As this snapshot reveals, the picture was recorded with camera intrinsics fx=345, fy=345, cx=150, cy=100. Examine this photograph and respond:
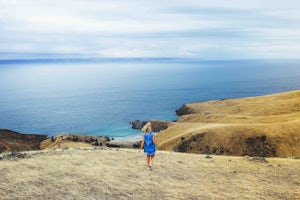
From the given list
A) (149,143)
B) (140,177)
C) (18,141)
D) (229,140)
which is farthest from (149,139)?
(18,141)

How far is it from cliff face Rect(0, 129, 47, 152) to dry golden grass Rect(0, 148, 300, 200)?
189 ft

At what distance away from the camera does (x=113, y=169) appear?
23.4 m

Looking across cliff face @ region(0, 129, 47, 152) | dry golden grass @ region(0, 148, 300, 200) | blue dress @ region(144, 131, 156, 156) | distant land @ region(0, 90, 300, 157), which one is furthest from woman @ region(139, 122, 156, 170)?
cliff face @ region(0, 129, 47, 152)

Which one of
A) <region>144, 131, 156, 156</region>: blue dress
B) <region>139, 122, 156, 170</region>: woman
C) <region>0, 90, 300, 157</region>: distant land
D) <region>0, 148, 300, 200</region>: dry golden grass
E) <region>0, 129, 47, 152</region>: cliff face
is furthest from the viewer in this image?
<region>0, 129, 47, 152</region>: cliff face

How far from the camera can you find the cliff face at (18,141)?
8033cm

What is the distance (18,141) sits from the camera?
3583 inches

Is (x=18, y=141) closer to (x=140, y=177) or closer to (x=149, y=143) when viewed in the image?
(x=149, y=143)

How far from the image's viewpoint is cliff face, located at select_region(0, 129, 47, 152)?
80.3m

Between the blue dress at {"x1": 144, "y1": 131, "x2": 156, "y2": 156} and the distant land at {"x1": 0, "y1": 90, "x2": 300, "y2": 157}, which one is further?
the distant land at {"x1": 0, "y1": 90, "x2": 300, "y2": 157}

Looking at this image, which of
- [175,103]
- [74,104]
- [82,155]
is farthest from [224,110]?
[82,155]

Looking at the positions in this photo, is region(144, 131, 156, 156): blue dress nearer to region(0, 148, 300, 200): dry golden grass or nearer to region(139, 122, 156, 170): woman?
region(139, 122, 156, 170): woman

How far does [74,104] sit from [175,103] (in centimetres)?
5299

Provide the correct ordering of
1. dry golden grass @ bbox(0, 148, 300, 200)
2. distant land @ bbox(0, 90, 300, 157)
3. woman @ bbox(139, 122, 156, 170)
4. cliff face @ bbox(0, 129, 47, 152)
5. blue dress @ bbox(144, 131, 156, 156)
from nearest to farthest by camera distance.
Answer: dry golden grass @ bbox(0, 148, 300, 200) < woman @ bbox(139, 122, 156, 170) < blue dress @ bbox(144, 131, 156, 156) < distant land @ bbox(0, 90, 300, 157) < cliff face @ bbox(0, 129, 47, 152)

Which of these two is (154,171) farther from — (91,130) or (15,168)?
(91,130)
